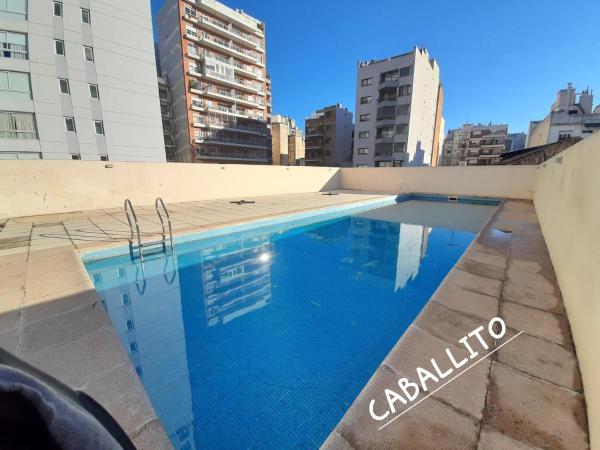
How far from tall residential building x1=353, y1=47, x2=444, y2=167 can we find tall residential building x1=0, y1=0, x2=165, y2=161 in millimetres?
22558

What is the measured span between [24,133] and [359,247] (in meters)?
21.2

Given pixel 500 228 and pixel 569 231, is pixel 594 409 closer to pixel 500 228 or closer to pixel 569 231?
pixel 569 231

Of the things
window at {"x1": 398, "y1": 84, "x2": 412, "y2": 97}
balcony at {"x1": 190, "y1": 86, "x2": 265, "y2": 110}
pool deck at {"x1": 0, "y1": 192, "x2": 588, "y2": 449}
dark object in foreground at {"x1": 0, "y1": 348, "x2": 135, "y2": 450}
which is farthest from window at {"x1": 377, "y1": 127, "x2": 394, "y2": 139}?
dark object in foreground at {"x1": 0, "y1": 348, "x2": 135, "y2": 450}

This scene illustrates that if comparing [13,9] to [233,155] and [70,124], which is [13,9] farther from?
[233,155]

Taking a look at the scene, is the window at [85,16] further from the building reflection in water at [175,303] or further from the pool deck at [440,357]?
the building reflection in water at [175,303]

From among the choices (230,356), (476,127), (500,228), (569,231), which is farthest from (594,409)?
(476,127)

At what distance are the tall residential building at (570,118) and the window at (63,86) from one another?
35.5m

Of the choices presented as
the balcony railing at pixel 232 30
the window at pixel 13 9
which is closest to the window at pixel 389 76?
the balcony railing at pixel 232 30

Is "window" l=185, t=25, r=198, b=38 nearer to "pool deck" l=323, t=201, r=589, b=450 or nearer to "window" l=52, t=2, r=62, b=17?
"window" l=52, t=2, r=62, b=17

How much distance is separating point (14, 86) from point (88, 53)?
4790 mm

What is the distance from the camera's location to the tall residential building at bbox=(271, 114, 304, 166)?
47625 millimetres

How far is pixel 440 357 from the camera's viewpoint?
207cm

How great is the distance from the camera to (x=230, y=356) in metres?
2.88

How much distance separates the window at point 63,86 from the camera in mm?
16703
